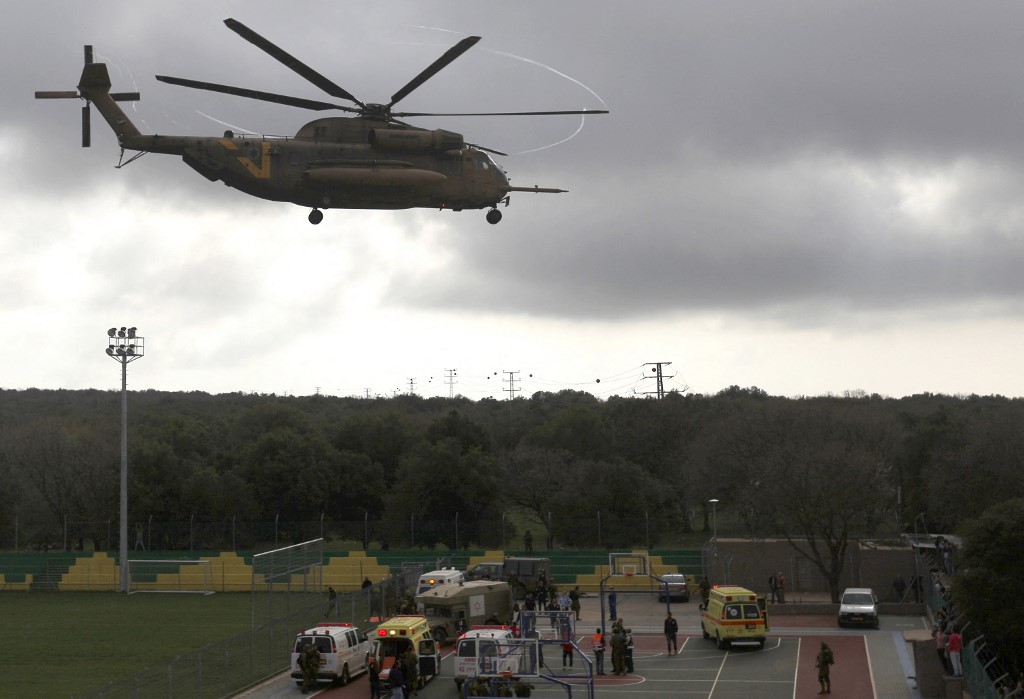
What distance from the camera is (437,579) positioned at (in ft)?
129

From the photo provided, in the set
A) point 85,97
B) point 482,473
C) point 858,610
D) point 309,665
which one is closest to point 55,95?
point 85,97

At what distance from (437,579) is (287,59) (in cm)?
2095

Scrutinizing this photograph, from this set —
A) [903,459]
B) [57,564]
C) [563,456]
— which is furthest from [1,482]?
[903,459]

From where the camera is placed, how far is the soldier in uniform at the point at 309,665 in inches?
1058

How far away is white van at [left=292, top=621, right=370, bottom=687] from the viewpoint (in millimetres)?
27391

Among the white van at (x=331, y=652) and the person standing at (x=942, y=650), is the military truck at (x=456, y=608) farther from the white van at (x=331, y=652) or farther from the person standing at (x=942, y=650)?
the person standing at (x=942, y=650)

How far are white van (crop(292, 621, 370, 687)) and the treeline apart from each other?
2556 centimetres

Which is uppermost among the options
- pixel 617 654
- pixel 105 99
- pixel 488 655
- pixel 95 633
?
pixel 105 99

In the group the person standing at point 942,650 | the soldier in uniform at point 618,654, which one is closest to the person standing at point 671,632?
the soldier in uniform at point 618,654

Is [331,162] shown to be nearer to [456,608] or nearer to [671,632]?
[456,608]

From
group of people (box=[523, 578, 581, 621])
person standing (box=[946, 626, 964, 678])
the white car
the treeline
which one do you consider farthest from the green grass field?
person standing (box=[946, 626, 964, 678])

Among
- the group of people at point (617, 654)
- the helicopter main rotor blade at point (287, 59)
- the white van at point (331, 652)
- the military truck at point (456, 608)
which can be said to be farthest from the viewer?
the military truck at point (456, 608)

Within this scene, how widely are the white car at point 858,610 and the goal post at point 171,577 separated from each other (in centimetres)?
2704

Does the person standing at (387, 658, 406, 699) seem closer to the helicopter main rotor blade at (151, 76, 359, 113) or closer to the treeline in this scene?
the helicopter main rotor blade at (151, 76, 359, 113)
